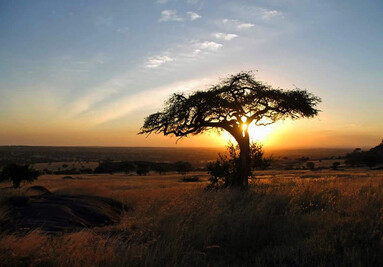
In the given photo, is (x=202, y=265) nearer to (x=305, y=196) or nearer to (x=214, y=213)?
(x=214, y=213)

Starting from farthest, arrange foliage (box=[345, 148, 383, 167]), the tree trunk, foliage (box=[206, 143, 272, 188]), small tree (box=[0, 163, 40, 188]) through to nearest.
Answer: foliage (box=[345, 148, 383, 167]), small tree (box=[0, 163, 40, 188]), foliage (box=[206, 143, 272, 188]), the tree trunk

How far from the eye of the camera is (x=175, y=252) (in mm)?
5074

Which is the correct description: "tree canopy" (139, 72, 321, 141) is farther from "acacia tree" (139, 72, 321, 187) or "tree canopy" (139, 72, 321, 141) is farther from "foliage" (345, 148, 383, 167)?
"foliage" (345, 148, 383, 167)

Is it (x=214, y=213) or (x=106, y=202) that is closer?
(x=214, y=213)

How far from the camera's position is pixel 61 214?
26.8ft

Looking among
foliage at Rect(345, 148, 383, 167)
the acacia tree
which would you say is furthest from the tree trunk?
foliage at Rect(345, 148, 383, 167)

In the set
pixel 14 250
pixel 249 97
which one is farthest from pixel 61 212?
pixel 249 97

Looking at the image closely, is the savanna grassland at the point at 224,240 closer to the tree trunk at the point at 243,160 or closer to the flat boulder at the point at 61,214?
the flat boulder at the point at 61,214

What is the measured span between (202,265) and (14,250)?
9.21ft

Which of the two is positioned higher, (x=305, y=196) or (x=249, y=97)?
(x=249, y=97)

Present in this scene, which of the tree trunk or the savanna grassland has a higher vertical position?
the tree trunk

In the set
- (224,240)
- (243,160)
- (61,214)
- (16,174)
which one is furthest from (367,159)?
(61,214)

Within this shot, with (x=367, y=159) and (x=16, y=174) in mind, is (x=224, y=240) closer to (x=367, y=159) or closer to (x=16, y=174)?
(x=16, y=174)

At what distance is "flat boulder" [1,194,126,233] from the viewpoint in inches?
281
